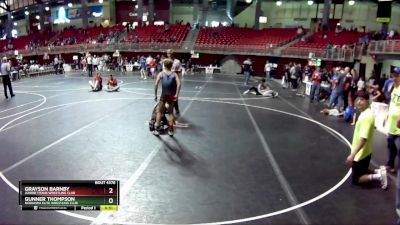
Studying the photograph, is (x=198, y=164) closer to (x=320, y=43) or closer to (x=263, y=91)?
(x=263, y=91)

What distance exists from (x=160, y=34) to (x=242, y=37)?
31.8 ft

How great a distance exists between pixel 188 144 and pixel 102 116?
4551mm

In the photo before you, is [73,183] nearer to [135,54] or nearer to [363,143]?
[363,143]

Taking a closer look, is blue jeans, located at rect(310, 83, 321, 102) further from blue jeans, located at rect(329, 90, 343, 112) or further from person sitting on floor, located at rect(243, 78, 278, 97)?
blue jeans, located at rect(329, 90, 343, 112)

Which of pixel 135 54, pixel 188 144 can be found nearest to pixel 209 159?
pixel 188 144

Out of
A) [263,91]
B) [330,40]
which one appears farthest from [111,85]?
[330,40]

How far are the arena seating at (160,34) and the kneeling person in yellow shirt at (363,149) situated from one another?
3086 centimetres

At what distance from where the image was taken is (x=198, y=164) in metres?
7.39

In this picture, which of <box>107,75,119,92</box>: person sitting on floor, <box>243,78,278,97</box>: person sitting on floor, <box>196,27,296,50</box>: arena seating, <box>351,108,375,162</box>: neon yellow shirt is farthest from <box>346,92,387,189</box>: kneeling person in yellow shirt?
<box>196,27,296,50</box>: arena seating

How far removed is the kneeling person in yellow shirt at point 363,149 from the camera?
20.4 ft

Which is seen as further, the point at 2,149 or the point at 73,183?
the point at 2,149

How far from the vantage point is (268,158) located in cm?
798

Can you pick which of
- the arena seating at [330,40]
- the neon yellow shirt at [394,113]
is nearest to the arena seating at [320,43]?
the arena seating at [330,40]
